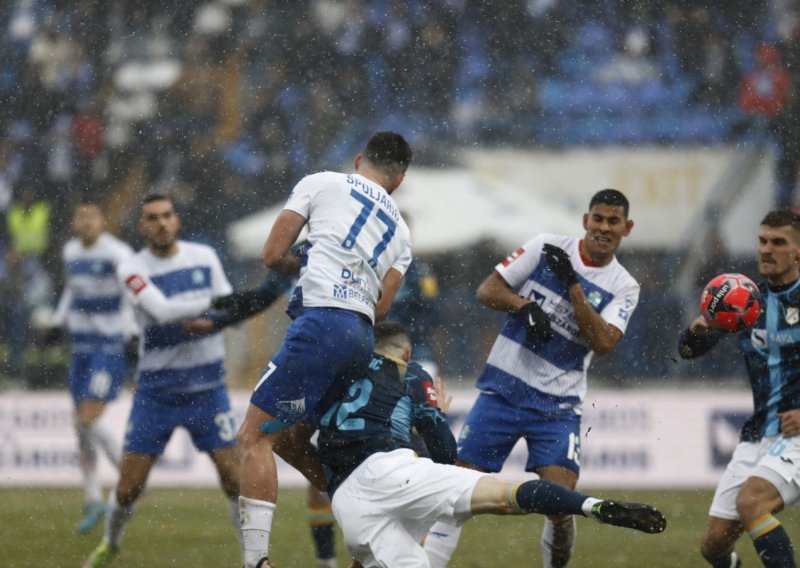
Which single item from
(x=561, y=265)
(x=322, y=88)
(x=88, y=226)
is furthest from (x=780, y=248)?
(x=322, y=88)

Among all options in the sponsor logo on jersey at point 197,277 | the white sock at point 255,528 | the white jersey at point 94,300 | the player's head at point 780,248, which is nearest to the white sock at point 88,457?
the white jersey at point 94,300

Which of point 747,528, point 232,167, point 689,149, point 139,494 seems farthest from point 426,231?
point 747,528

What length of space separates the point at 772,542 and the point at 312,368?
231cm

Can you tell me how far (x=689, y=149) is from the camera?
19016mm

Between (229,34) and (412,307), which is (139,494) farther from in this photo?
(229,34)

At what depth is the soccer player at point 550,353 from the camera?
686cm

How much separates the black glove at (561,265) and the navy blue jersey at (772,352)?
0.65m

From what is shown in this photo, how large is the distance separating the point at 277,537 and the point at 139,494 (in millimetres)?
1787

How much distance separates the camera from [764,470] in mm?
6375

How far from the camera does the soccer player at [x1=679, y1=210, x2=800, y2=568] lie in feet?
20.8

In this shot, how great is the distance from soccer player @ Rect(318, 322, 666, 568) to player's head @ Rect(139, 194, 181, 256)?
263 centimetres

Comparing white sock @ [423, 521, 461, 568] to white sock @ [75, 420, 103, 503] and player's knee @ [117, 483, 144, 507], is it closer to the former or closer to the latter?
player's knee @ [117, 483, 144, 507]

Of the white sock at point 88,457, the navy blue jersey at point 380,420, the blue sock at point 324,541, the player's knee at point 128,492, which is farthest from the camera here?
the white sock at point 88,457

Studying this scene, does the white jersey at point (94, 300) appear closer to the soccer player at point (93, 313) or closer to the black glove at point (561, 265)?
the soccer player at point (93, 313)
